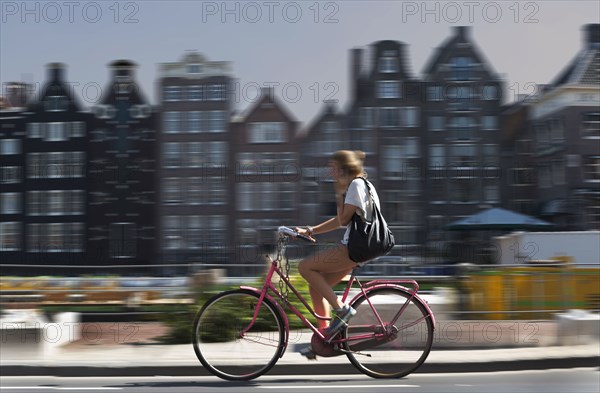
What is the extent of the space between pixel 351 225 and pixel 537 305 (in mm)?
7981

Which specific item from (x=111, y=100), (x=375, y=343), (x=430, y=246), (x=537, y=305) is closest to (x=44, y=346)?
(x=375, y=343)

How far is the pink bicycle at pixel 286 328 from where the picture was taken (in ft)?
23.2

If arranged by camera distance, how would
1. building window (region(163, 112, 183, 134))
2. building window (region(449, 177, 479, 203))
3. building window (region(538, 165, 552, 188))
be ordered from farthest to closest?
building window (region(163, 112, 183, 134))
building window (region(449, 177, 479, 203))
building window (region(538, 165, 552, 188))

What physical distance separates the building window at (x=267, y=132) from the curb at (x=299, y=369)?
2337 inches

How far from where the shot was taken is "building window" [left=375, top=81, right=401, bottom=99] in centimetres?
6500

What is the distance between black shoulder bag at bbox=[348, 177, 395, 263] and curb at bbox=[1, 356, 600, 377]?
1.41 m

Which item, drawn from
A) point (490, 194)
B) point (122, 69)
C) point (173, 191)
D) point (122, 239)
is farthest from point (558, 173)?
point (122, 69)

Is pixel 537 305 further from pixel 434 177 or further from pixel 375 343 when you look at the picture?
pixel 434 177

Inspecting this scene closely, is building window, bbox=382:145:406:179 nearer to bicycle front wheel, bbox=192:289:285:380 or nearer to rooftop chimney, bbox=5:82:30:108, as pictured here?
rooftop chimney, bbox=5:82:30:108

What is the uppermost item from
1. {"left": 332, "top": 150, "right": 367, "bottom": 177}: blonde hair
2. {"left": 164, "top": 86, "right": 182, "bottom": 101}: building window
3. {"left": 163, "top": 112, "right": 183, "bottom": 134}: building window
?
{"left": 164, "top": 86, "right": 182, "bottom": 101}: building window

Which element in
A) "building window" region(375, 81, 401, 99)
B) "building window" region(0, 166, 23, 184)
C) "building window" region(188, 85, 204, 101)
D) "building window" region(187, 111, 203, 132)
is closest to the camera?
"building window" region(375, 81, 401, 99)

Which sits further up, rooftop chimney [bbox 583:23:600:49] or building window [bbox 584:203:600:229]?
rooftop chimney [bbox 583:23:600:49]

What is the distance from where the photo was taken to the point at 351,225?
22.6 ft

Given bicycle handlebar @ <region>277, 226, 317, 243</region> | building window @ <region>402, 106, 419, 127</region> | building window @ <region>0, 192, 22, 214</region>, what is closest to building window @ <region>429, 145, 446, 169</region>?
building window @ <region>402, 106, 419, 127</region>
